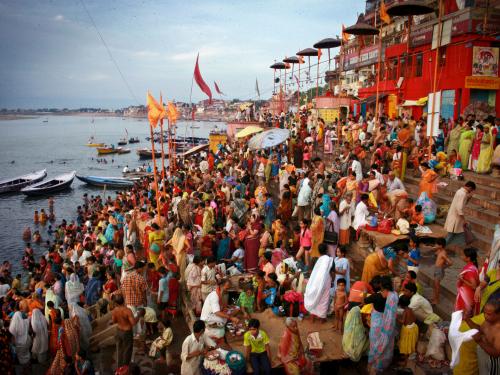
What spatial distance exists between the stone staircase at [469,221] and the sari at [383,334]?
4.58ft

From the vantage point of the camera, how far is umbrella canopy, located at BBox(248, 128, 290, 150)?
11.7 meters

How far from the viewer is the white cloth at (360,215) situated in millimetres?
8364

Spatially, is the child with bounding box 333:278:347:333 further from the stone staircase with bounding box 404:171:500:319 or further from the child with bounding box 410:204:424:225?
the child with bounding box 410:204:424:225

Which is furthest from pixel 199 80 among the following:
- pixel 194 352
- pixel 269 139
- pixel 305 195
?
pixel 194 352

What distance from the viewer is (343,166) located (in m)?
10.9

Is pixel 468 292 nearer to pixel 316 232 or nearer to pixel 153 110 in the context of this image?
pixel 316 232

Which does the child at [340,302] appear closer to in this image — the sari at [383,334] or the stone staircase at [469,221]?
the sari at [383,334]

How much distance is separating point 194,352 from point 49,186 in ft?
116

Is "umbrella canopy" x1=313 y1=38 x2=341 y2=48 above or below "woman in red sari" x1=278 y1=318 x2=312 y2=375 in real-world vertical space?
above

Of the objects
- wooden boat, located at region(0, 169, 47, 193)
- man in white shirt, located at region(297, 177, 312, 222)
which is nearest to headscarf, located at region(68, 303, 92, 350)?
man in white shirt, located at region(297, 177, 312, 222)

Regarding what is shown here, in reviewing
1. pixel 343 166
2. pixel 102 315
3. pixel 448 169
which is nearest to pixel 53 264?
pixel 102 315

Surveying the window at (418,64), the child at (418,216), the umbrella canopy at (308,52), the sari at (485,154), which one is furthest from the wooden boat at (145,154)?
the child at (418,216)

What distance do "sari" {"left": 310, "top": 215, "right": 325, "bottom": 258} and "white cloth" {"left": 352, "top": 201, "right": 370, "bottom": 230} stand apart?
96 centimetres

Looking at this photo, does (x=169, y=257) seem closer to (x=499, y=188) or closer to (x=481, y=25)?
(x=499, y=188)
